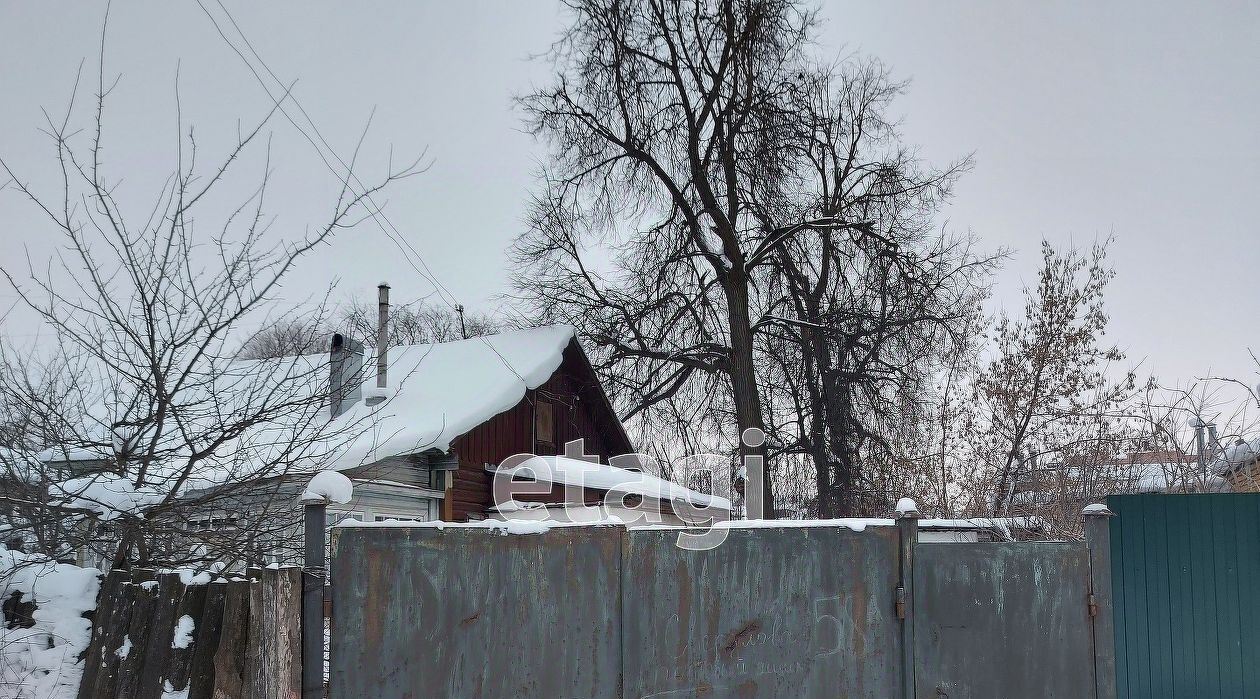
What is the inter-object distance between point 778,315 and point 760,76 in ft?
14.9

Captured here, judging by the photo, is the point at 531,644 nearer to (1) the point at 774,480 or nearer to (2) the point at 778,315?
(2) the point at 778,315

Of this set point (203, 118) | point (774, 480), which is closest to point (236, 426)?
point (203, 118)

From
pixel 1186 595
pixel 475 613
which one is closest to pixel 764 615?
pixel 475 613

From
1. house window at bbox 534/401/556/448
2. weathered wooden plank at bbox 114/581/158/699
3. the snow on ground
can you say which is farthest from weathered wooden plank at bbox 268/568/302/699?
house window at bbox 534/401/556/448

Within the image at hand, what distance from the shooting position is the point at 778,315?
16594 millimetres

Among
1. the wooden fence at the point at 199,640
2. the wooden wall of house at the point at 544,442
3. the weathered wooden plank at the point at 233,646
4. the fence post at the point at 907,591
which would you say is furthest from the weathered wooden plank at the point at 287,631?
the wooden wall of house at the point at 544,442

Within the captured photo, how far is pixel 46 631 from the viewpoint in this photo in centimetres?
364

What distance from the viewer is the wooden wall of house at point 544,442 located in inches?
567

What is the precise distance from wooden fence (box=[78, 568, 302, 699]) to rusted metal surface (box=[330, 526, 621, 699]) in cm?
23

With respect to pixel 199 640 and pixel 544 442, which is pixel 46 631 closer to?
pixel 199 640

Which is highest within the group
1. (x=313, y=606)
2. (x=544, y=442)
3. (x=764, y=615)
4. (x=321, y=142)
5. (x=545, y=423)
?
(x=321, y=142)

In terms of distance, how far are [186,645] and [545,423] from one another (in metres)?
14.0

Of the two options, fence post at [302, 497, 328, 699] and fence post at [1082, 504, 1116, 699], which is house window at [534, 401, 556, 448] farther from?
fence post at [302, 497, 328, 699]

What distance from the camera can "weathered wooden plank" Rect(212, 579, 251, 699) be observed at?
3.52 meters
